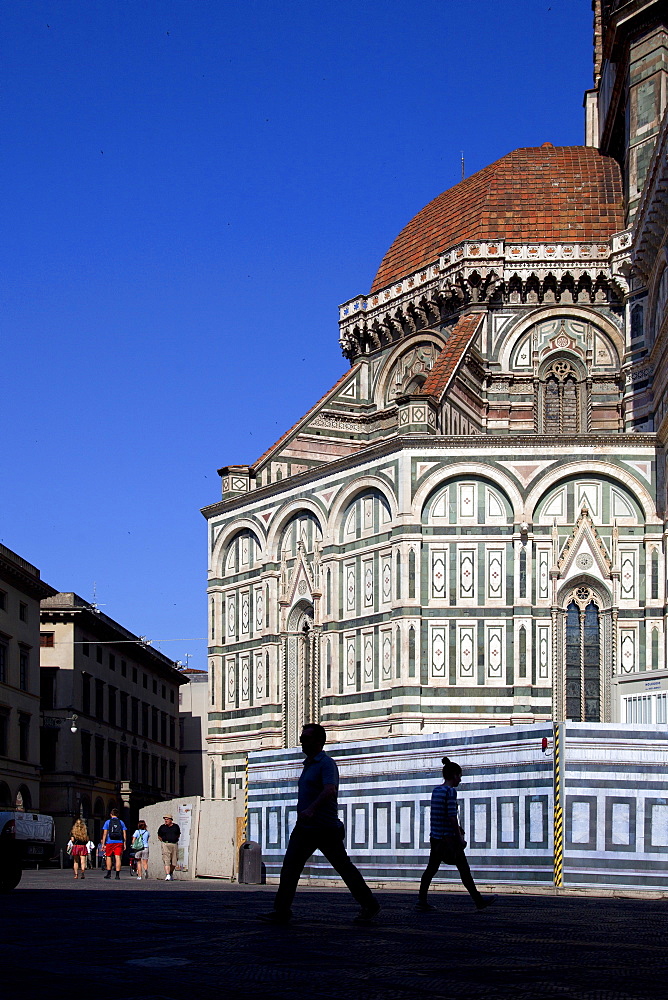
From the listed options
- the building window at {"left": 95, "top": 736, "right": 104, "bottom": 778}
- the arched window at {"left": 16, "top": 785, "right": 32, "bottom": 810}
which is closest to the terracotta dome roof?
the arched window at {"left": 16, "top": 785, "right": 32, "bottom": 810}

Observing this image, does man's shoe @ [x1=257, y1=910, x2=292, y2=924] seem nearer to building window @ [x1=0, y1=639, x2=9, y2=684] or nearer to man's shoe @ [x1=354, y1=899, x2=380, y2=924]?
man's shoe @ [x1=354, y1=899, x2=380, y2=924]

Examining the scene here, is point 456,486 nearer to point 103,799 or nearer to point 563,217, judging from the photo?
point 563,217

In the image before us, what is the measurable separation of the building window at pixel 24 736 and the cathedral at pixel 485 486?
14.5 meters

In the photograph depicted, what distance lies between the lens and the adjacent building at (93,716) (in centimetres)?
5903

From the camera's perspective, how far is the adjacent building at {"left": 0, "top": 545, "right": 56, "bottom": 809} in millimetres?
51000

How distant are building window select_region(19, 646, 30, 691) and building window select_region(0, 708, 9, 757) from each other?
7.32 ft

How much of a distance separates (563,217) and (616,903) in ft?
92.5

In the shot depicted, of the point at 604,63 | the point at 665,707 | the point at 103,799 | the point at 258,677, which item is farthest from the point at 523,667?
the point at 103,799

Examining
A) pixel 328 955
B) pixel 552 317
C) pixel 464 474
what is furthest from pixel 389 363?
pixel 328 955

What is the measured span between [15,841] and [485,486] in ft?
63.2

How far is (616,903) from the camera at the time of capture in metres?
17.7

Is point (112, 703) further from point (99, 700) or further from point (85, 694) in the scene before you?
point (85, 694)

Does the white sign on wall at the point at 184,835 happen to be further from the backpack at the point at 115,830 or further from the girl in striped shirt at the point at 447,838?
the girl in striped shirt at the point at 447,838

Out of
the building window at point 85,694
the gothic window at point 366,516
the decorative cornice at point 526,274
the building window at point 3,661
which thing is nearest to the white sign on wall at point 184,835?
the gothic window at point 366,516
